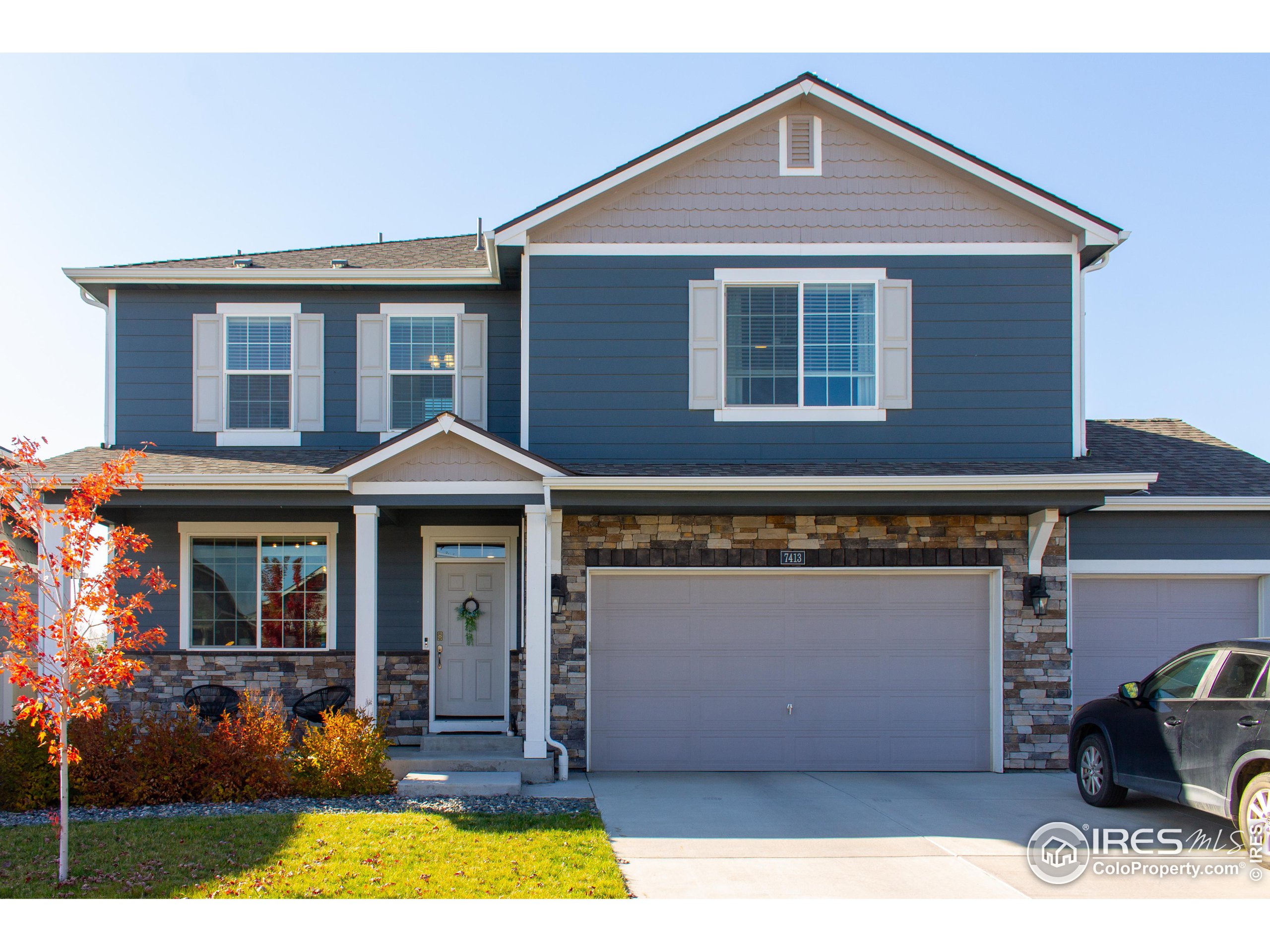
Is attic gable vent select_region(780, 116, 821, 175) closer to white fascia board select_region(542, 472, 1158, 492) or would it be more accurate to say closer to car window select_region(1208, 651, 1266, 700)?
white fascia board select_region(542, 472, 1158, 492)

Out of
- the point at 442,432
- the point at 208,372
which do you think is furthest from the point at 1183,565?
the point at 208,372

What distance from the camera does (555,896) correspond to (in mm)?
5766

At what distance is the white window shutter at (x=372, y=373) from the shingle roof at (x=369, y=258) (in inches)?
29.4

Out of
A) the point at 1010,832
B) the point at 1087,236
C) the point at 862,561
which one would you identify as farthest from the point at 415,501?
the point at 1087,236

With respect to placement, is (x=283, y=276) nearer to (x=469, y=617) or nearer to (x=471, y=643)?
(x=469, y=617)

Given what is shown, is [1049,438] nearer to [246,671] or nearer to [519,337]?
[519,337]

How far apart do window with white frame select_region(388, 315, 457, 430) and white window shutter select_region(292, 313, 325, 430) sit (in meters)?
0.84

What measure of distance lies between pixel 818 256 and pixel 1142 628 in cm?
564

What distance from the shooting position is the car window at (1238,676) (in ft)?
22.7

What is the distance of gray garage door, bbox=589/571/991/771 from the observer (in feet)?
34.4

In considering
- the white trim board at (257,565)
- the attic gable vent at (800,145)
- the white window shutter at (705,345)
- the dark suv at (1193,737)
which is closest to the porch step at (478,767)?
the white trim board at (257,565)

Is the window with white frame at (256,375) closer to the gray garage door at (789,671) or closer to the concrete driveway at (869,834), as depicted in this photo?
the gray garage door at (789,671)

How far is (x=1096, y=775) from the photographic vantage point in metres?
8.44

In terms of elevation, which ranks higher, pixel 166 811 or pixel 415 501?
pixel 415 501
